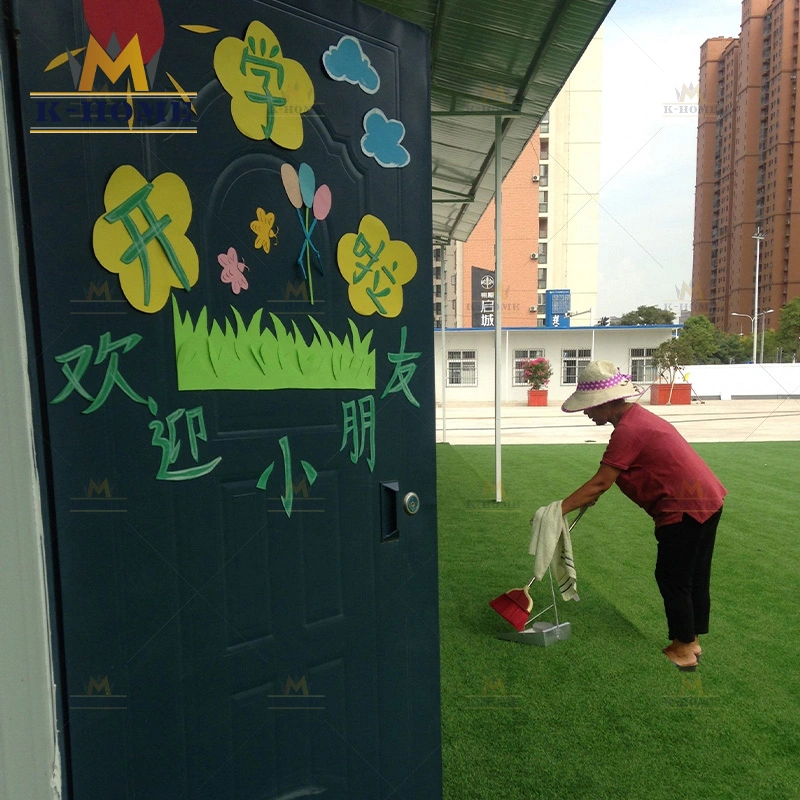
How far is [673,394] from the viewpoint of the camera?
19.5 metres

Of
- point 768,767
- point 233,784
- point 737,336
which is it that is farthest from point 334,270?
point 737,336

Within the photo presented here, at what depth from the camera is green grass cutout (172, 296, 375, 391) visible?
121 centimetres

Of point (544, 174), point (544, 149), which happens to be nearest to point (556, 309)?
point (544, 174)

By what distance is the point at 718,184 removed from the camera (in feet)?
85.9

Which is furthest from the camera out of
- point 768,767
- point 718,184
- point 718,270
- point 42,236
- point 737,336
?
point 737,336

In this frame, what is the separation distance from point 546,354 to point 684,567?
18906 mm

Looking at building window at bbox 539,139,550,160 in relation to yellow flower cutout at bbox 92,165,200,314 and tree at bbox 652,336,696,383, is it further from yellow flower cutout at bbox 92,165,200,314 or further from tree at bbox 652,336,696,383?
yellow flower cutout at bbox 92,165,200,314

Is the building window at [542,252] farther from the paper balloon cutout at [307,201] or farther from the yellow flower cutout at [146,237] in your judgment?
the yellow flower cutout at [146,237]

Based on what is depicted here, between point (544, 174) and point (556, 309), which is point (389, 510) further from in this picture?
point (544, 174)

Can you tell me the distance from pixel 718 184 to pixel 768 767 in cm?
2966

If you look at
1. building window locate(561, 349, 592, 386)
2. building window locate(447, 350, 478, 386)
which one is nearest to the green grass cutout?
building window locate(447, 350, 478, 386)

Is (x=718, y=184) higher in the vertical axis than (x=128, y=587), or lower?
higher

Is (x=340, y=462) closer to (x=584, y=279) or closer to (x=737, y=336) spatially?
(x=584, y=279)

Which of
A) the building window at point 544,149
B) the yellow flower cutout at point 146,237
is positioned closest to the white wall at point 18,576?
the yellow flower cutout at point 146,237
